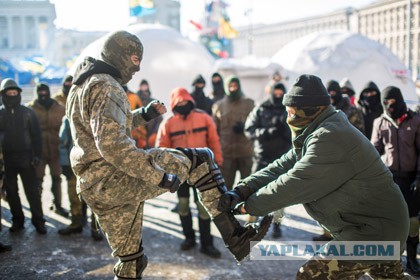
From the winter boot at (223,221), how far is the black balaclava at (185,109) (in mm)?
2265

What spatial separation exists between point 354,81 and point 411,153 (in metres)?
14.1

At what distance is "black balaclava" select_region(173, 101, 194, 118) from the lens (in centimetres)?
537

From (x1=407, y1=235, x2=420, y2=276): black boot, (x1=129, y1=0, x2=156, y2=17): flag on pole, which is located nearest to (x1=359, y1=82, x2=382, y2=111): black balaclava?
(x1=407, y1=235, x2=420, y2=276): black boot

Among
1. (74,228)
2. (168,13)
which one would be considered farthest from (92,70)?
(168,13)

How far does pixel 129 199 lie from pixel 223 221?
708 mm

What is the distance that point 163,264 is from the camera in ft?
16.2

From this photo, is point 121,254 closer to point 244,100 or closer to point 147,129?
point 244,100

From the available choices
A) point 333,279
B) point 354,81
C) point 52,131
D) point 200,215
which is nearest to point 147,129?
point 52,131

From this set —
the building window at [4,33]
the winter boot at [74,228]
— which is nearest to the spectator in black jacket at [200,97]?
the winter boot at [74,228]

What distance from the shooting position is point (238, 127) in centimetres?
646

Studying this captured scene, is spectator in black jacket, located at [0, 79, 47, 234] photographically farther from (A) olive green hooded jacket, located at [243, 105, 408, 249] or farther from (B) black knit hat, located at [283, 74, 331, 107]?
(B) black knit hat, located at [283, 74, 331, 107]

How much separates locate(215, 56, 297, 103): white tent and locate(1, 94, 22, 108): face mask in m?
13.9

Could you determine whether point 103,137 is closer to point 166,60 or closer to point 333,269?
point 333,269

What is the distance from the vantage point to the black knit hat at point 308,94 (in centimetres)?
277
